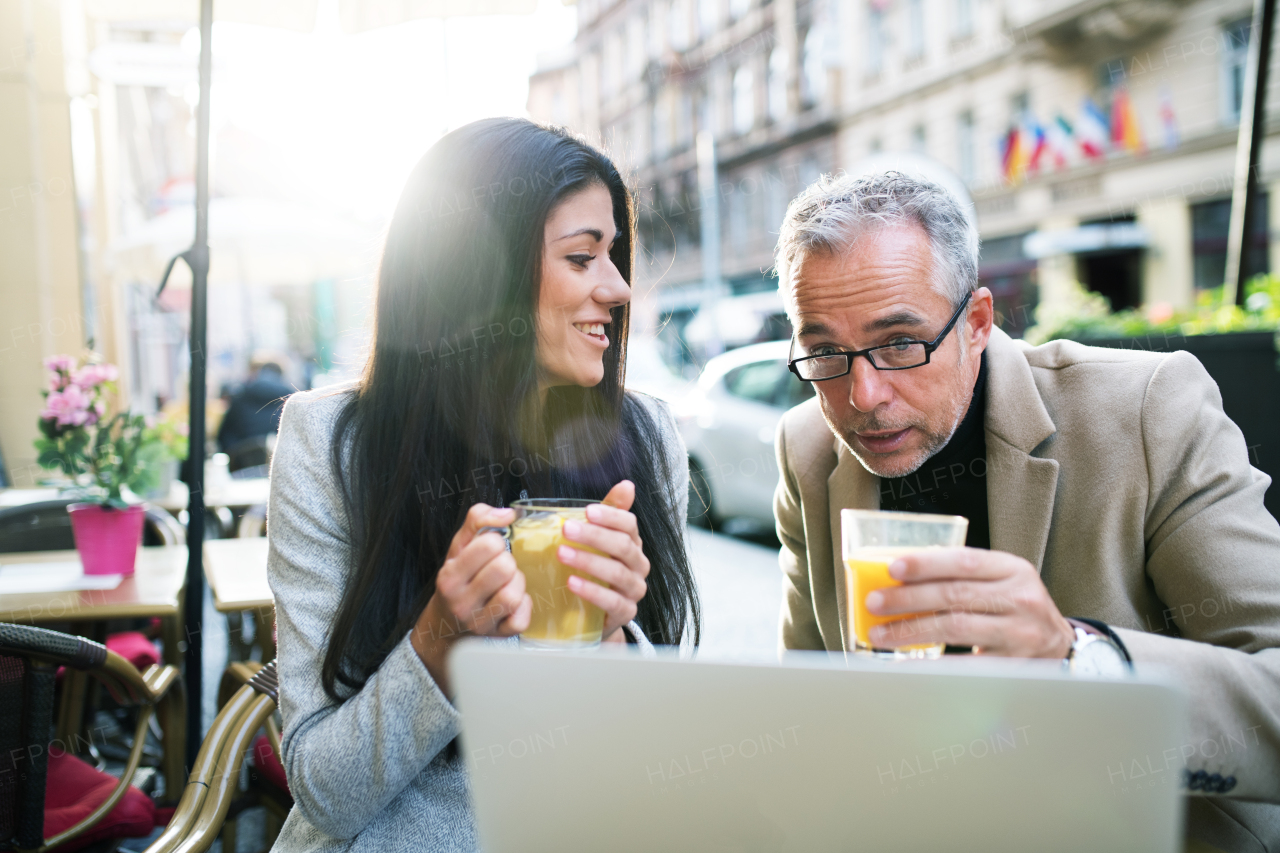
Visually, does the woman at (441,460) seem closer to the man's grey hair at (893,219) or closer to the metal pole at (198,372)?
the man's grey hair at (893,219)

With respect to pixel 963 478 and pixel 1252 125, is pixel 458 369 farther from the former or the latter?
pixel 1252 125

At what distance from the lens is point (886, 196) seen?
170 centimetres

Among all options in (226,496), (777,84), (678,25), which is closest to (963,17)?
(777,84)

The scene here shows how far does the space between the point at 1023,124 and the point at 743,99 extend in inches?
592

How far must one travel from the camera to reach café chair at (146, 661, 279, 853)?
1.54m

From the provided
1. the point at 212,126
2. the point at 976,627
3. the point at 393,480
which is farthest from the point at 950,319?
the point at 212,126

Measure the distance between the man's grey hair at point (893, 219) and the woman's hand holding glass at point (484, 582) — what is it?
0.87 metres

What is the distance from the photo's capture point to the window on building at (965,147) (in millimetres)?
20312

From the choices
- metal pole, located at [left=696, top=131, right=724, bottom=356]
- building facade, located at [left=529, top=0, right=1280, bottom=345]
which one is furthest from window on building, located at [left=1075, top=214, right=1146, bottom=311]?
metal pole, located at [left=696, top=131, right=724, bottom=356]

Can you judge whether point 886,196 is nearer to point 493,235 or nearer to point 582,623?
point 493,235

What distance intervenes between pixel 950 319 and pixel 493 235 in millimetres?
865

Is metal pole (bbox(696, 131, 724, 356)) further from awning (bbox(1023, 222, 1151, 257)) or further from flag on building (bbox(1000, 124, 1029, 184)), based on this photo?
awning (bbox(1023, 222, 1151, 257))

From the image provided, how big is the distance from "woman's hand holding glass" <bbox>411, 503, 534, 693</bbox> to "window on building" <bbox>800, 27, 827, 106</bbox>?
27512 mm

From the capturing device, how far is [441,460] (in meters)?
1.71
